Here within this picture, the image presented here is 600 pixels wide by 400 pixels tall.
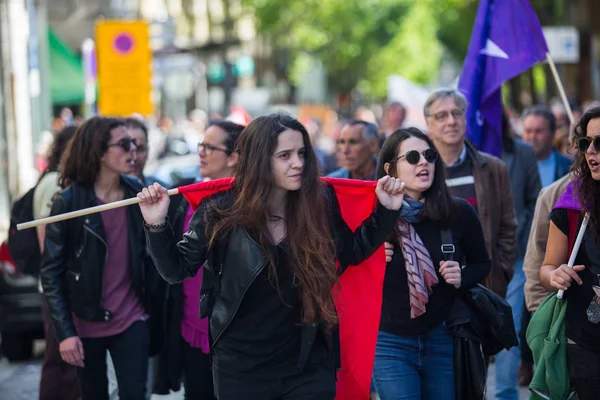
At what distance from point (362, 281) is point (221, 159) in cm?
217

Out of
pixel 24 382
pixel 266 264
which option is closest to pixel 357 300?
pixel 266 264

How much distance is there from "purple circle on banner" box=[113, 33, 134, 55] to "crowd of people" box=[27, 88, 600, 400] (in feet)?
30.0

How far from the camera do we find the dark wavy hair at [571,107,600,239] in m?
4.79

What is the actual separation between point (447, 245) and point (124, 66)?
468 inches

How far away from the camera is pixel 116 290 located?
6.25 metres

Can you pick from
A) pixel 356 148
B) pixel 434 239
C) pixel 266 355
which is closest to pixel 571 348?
pixel 434 239

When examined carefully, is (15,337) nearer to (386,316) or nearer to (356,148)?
(356,148)

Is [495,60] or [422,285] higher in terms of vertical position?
Result: [495,60]

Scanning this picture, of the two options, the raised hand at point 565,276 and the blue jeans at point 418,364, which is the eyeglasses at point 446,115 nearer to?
the blue jeans at point 418,364

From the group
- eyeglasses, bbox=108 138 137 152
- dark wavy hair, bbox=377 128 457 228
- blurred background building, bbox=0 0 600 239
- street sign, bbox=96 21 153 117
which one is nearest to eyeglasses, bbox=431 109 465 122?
dark wavy hair, bbox=377 128 457 228

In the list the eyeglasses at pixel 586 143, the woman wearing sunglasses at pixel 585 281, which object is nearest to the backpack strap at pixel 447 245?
the woman wearing sunglasses at pixel 585 281

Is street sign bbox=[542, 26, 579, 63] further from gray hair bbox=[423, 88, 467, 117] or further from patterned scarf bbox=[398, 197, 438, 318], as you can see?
patterned scarf bbox=[398, 197, 438, 318]

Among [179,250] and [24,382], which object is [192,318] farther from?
[24,382]

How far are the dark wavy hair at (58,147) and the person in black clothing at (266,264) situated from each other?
355cm
